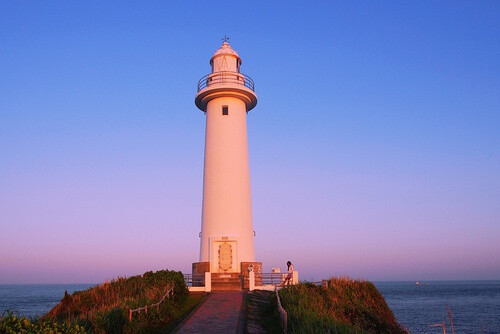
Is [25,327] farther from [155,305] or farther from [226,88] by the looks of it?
[226,88]

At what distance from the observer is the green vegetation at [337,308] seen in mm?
12070

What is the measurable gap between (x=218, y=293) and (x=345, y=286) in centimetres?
556

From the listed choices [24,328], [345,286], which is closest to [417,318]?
[345,286]

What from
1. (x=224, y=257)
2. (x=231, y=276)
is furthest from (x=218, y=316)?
(x=224, y=257)

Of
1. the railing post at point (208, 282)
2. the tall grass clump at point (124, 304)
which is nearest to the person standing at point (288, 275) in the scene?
the railing post at point (208, 282)

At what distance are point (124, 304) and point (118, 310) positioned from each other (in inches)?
41.5

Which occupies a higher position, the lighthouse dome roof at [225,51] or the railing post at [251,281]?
the lighthouse dome roof at [225,51]

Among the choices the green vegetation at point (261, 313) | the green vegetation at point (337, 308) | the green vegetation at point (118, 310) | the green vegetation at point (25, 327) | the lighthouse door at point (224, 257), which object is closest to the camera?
the green vegetation at point (25, 327)

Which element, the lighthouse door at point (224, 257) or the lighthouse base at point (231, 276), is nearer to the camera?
the lighthouse base at point (231, 276)

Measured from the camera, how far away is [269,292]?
21.4 meters

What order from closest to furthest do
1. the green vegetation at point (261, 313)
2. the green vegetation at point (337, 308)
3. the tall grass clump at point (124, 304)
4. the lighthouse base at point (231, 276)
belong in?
the tall grass clump at point (124, 304) < the green vegetation at point (337, 308) < the green vegetation at point (261, 313) < the lighthouse base at point (231, 276)

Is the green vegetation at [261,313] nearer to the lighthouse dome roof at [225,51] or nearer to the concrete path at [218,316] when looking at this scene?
the concrete path at [218,316]

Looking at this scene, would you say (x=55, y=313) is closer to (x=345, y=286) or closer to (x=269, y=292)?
(x=269, y=292)

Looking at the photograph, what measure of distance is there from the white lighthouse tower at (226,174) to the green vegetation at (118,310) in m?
4.05
